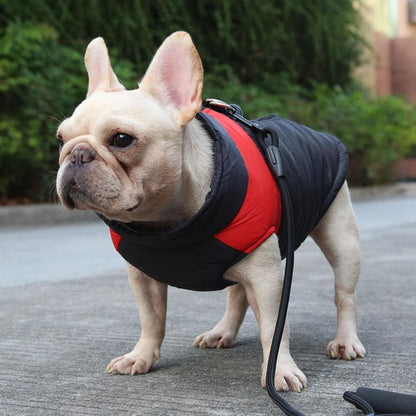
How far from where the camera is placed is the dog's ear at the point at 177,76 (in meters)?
2.47

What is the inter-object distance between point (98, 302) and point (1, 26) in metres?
8.39

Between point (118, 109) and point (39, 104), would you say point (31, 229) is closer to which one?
point (39, 104)

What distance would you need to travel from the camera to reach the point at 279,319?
2.48 m

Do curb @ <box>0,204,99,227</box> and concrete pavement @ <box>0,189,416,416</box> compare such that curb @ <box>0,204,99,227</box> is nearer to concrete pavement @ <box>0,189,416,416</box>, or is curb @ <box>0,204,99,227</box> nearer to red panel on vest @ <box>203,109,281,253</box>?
concrete pavement @ <box>0,189,416,416</box>

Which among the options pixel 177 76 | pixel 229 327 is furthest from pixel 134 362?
pixel 177 76

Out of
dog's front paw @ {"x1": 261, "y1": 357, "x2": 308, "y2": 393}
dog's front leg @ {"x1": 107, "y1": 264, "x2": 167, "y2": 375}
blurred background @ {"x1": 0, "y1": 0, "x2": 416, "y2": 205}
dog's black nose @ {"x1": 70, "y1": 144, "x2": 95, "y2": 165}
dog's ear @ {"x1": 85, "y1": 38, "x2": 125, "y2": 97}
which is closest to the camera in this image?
dog's black nose @ {"x1": 70, "y1": 144, "x2": 95, "y2": 165}

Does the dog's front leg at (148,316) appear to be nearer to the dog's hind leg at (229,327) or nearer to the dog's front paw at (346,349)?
the dog's hind leg at (229,327)

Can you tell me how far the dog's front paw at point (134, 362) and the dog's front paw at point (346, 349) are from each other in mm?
684

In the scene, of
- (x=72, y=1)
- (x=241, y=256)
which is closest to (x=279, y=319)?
(x=241, y=256)

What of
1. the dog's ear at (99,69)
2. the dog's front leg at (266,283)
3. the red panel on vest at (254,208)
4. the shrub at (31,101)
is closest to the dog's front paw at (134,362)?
the dog's front leg at (266,283)

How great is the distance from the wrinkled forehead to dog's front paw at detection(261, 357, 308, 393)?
3.15 feet

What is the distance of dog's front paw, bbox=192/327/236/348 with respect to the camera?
3.18m

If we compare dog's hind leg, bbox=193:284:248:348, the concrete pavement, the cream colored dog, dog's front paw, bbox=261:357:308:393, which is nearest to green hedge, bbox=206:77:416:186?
the concrete pavement

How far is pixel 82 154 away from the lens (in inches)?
91.2
